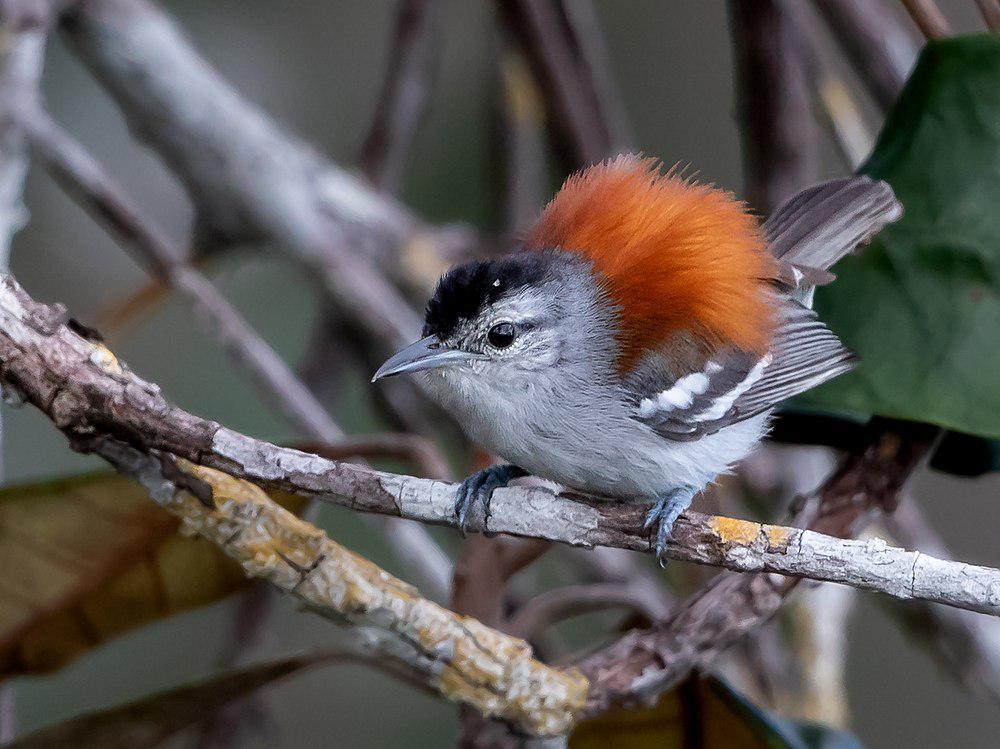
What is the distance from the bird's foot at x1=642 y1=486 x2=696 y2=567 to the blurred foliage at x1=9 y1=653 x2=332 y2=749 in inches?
24.2

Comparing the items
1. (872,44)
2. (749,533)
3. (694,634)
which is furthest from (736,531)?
(872,44)

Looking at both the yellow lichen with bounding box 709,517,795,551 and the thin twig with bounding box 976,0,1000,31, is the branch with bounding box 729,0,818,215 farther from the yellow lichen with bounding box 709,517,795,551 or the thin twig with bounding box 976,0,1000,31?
the yellow lichen with bounding box 709,517,795,551

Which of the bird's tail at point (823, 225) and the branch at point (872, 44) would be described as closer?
the bird's tail at point (823, 225)

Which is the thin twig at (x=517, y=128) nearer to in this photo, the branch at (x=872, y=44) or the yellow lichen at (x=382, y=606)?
the branch at (x=872, y=44)

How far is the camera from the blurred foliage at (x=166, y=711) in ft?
6.12

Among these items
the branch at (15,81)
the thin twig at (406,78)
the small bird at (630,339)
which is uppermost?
the thin twig at (406,78)

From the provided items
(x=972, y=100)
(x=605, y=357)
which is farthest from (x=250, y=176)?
(x=972, y=100)

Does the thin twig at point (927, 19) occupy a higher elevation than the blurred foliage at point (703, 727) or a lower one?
higher

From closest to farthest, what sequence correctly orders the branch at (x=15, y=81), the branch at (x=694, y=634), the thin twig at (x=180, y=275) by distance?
the branch at (x=694, y=634) → the branch at (x=15, y=81) → the thin twig at (x=180, y=275)

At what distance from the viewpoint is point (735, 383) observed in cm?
202

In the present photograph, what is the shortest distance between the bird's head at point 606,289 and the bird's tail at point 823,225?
106 mm

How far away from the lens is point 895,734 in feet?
12.7

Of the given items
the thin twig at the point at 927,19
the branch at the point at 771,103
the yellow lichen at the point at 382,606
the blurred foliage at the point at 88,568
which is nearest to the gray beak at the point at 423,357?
the blurred foliage at the point at 88,568

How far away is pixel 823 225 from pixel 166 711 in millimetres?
1466
